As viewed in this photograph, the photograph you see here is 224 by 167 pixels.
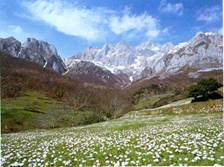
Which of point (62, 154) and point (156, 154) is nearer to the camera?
point (156, 154)

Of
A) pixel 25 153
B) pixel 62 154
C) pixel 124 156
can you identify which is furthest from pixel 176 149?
pixel 25 153

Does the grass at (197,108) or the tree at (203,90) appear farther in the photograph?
the tree at (203,90)

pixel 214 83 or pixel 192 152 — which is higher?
pixel 214 83

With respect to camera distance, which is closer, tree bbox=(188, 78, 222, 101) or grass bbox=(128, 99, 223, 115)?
grass bbox=(128, 99, 223, 115)

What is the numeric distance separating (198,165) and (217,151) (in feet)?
9.89

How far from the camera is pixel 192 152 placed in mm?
16812

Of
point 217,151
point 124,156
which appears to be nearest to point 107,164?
point 124,156

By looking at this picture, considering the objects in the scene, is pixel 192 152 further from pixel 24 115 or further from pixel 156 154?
pixel 24 115

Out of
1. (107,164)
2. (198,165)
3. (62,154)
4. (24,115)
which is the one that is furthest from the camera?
(24,115)

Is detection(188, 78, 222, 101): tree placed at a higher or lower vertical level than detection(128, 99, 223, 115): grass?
higher

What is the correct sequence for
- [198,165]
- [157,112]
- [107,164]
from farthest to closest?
[157,112], [107,164], [198,165]

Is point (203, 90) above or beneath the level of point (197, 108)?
above

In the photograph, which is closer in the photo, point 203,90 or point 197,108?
point 197,108

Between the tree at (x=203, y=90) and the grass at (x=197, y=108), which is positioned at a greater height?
the tree at (x=203, y=90)
